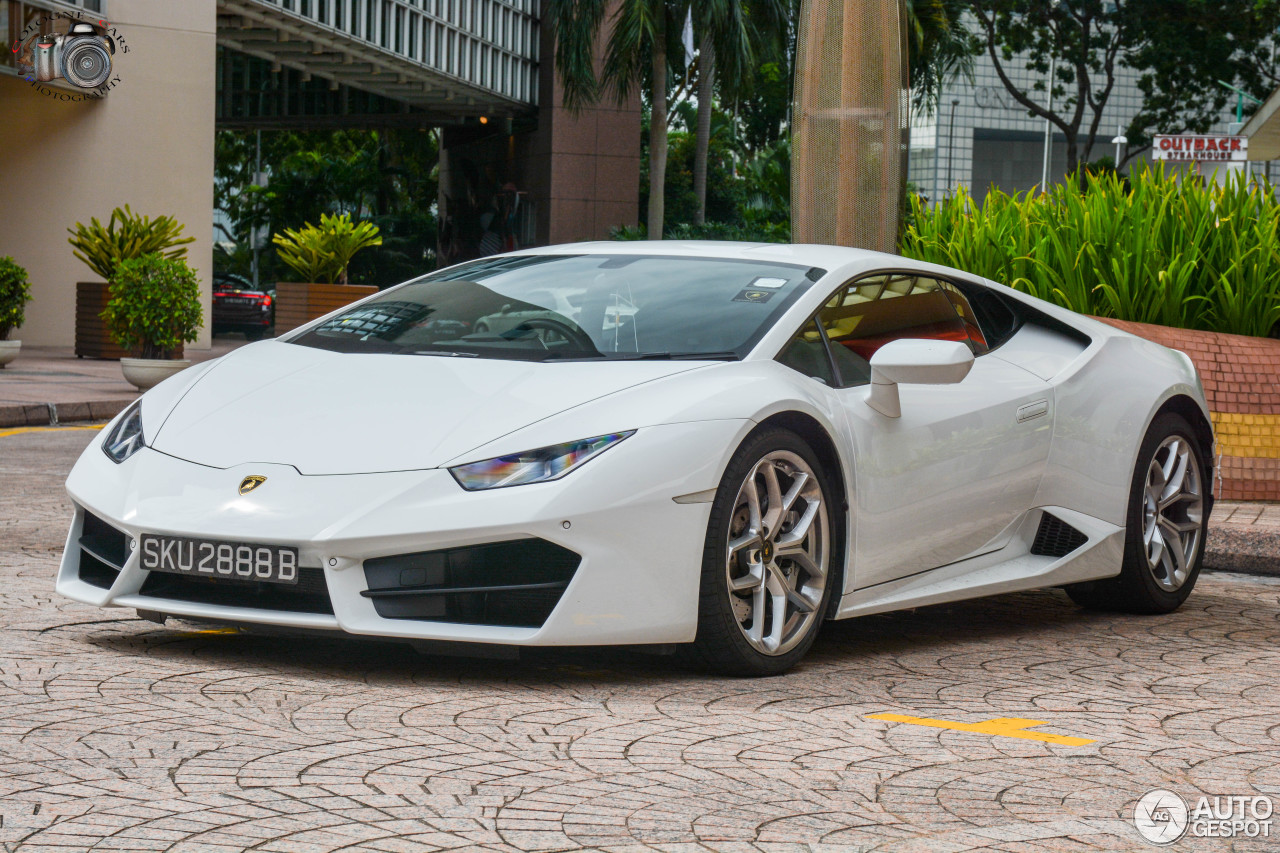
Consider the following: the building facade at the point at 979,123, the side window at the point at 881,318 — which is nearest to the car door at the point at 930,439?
the side window at the point at 881,318

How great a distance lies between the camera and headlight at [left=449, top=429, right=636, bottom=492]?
13.0 feet

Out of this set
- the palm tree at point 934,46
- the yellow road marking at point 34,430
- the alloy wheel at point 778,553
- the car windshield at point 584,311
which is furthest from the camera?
the palm tree at point 934,46

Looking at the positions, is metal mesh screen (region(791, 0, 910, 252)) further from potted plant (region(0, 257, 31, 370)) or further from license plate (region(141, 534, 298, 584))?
potted plant (region(0, 257, 31, 370))

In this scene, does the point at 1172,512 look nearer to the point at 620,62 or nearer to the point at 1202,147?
the point at 1202,147

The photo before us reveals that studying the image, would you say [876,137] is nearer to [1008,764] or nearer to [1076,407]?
[1076,407]

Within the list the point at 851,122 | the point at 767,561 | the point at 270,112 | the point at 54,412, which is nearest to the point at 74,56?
the point at 54,412

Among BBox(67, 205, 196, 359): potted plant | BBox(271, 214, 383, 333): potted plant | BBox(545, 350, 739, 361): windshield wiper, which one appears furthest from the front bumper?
BBox(271, 214, 383, 333): potted plant

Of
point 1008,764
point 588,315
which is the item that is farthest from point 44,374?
point 1008,764

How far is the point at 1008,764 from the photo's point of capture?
352 cm

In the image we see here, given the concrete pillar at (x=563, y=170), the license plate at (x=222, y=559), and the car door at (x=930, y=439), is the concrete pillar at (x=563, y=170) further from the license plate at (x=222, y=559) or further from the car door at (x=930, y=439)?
the license plate at (x=222, y=559)

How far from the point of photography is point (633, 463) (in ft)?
13.2

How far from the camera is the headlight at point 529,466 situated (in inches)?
156

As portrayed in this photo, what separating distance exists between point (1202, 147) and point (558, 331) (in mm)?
19768

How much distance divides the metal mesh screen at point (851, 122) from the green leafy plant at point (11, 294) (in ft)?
39.1
